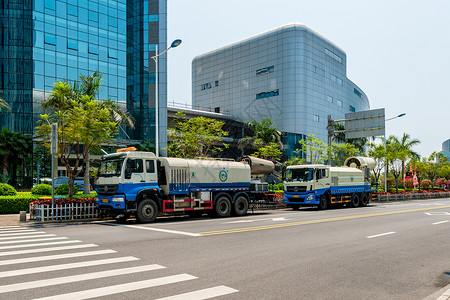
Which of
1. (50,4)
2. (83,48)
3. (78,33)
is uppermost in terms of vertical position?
(50,4)

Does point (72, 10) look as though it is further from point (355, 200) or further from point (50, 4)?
point (355, 200)

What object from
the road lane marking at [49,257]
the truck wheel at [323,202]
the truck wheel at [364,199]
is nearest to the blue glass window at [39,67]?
the truck wheel at [323,202]

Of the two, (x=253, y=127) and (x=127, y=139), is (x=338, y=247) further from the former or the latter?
(x=253, y=127)

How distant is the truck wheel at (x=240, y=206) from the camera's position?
20734mm

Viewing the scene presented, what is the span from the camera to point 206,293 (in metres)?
6.00

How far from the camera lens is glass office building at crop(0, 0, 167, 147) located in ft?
134

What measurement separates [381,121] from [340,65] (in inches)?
2365

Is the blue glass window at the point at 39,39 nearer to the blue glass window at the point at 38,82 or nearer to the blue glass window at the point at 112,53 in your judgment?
A: the blue glass window at the point at 38,82

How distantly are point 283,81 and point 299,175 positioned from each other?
50.2 metres

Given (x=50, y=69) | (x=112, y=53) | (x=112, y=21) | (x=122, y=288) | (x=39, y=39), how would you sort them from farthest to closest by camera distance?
(x=112, y=21) < (x=112, y=53) < (x=50, y=69) < (x=39, y=39) < (x=122, y=288)

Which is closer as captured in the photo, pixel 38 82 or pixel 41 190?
pixel 41 190

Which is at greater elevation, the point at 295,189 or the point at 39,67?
the point at 39,67

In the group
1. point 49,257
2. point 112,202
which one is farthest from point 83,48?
point 49,257

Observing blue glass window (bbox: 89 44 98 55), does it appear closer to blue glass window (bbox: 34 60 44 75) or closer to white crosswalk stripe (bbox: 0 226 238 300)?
blue glass window (bbox: 34 60 44 75)
